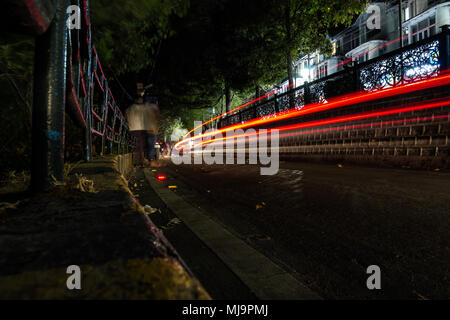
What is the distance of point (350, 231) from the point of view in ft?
7.41

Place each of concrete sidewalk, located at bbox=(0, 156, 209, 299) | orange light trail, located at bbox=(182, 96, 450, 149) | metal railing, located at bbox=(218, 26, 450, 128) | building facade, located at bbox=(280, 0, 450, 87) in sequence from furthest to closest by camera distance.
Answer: building facade, located at bbox=(280, 0, 450, 87) → metal railing, located at bbox=(218, 26, 450, 128) → orange light trail, located at bbox=(182, 96, 450, 149) → concrete sidewalk, located at bbox=(0, 156, 209, 299)

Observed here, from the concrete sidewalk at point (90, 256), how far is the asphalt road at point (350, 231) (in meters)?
1.02

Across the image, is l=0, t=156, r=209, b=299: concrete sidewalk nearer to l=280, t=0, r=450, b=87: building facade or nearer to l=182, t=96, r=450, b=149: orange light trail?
l=182, t=96, r=450, b=149: orange light trail

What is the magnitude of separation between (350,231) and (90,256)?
213cm

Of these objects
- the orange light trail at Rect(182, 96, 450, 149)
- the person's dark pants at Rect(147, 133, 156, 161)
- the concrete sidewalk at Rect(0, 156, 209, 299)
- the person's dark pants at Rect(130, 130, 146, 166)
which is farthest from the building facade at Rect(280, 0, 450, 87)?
the concrete sidewalk at Rect(0, 156, 209, 299)

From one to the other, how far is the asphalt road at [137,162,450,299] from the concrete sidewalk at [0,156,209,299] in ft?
3.33

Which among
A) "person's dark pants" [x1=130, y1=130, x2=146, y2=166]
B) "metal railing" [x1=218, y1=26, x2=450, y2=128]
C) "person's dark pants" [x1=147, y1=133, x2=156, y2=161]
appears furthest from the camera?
"person's dark pants" [x1=147, y1=133, x2=156, y2=161]

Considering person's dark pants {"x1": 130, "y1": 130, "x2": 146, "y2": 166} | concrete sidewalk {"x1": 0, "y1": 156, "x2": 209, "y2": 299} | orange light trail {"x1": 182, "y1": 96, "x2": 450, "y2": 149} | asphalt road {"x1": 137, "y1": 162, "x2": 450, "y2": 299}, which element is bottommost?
asphalt road {"x1": 137, "y1": 162, "x2": 450, "y2": 299}

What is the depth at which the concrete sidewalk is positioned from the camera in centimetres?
57

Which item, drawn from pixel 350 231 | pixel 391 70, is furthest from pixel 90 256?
pixel 391 70

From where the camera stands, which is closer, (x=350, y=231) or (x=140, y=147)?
(x=350, y=231)

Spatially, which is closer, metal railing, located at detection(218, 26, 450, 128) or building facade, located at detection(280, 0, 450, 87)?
metal railing, located at detection(218, 26, 450, 128)

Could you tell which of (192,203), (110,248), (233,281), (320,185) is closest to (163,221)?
(192,203)

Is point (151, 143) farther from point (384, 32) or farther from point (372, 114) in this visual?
point (384, 32)
